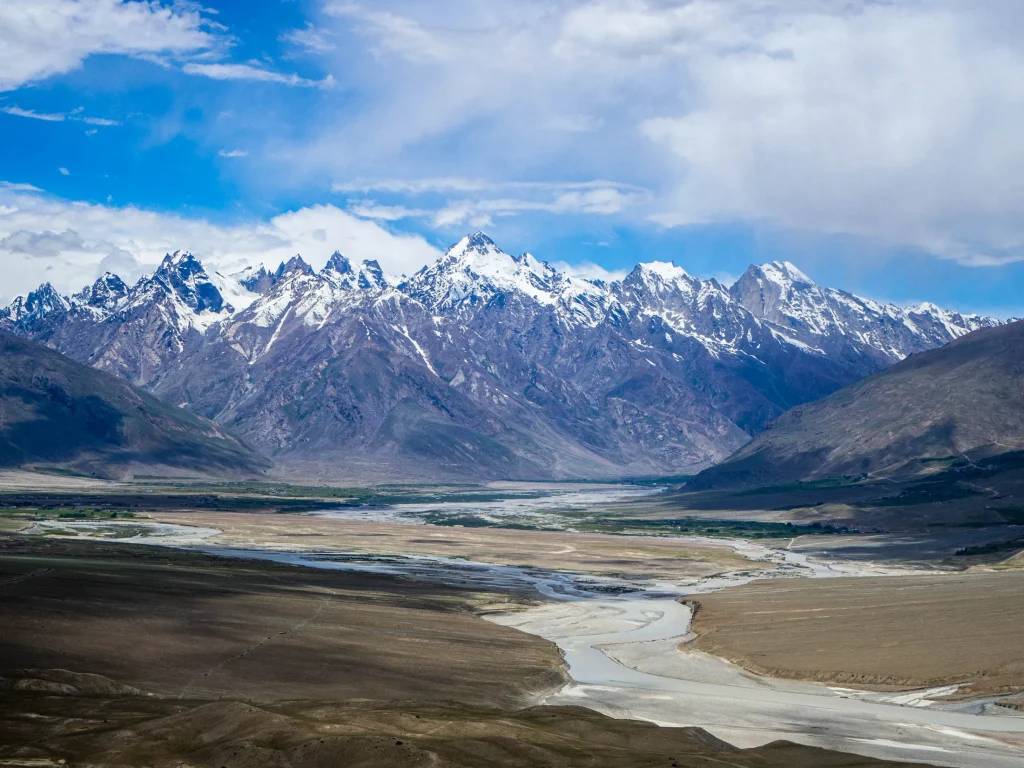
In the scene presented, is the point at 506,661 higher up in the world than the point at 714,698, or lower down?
higher up

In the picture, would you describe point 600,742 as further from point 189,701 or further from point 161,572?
point 161,572

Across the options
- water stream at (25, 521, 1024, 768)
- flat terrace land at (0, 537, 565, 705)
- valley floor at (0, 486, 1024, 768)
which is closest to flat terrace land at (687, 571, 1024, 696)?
valley floor at (0, 486, 1024, 768)

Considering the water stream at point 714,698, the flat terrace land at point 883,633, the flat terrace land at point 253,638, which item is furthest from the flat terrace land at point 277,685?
the flat terrace land at point 883,633

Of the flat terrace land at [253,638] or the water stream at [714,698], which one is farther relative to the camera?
the flat terrace land at [253,638]

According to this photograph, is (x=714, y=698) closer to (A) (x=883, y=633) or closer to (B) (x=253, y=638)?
(A) (x=883, y=633)

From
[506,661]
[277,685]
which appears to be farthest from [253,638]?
[506,661]

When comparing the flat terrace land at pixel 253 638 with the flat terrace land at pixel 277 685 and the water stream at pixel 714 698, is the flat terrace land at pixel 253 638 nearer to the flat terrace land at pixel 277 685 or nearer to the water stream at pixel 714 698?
the flat terrace land at pixel 277 685

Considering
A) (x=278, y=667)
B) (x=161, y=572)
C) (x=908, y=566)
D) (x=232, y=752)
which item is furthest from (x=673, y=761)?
(x=908, y=566)
